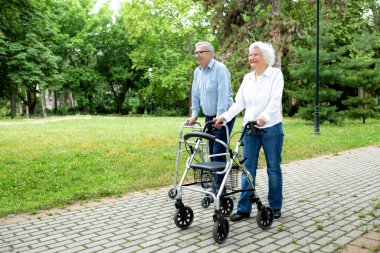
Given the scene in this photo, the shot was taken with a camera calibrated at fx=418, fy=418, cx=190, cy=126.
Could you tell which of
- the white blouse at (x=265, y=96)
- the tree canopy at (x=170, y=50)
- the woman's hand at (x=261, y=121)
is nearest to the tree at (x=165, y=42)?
the tree canopy at (x=170, y=50)

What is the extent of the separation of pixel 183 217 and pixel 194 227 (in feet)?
0.73

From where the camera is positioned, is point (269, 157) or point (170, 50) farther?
point (170, 50)

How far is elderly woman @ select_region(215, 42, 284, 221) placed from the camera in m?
4.85

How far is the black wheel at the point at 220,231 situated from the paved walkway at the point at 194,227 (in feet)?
0.23

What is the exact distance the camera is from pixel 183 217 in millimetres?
4773

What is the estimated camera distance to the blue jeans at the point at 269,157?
4953 mm

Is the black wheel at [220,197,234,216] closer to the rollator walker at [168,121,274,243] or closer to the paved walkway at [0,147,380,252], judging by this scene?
the rollator walker at [168,121,274,243]

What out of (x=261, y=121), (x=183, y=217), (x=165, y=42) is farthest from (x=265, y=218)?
(x=165, y=42)

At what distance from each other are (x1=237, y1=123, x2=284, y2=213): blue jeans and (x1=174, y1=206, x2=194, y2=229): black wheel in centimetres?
72

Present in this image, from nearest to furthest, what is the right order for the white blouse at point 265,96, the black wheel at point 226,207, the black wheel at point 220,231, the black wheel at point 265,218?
1. the black wheel at point 220,231
2. the black wheel at point 265,218
3. the white blouse at point 265,96
4. the black wheel at point 226,207

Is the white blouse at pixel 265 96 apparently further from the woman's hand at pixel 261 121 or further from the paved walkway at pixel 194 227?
the paved walkway at pixel 194 227

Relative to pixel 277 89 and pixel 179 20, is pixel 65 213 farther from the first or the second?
pixel 179 20

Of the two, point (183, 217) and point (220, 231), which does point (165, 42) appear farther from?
point (220, 231)

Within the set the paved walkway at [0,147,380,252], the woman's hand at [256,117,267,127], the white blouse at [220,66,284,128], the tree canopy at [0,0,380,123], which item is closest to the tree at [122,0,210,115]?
the tree canopy at [0,0,380,123]
